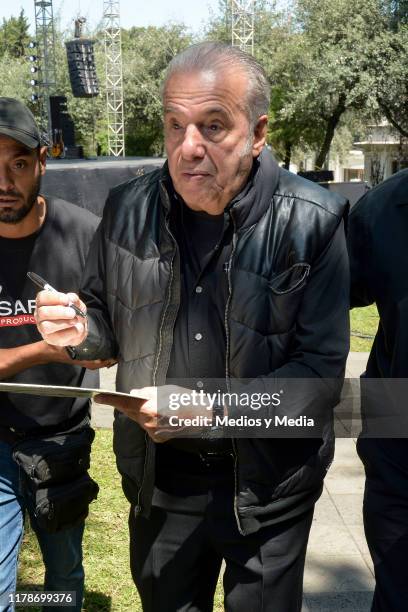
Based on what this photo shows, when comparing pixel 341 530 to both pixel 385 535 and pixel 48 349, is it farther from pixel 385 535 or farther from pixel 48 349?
pixel 48 349

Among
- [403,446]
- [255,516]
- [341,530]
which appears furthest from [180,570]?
[341,530]

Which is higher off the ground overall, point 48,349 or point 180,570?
point 48,349

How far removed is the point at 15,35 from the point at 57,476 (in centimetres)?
8952

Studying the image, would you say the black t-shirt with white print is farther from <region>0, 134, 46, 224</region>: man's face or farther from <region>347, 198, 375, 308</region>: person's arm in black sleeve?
<region>347, 198, 375, 308</region>: person's arm in black sleeve

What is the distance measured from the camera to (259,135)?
1.97 metres

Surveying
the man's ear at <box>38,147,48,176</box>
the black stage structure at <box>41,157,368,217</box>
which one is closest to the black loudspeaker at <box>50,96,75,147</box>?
the black stage structure at <box>41,157,368,217</box>

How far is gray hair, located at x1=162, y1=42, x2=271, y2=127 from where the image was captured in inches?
73.3

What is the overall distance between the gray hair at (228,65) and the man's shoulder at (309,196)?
20cm

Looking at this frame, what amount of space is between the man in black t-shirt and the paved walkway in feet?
4.09

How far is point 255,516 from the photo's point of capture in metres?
1.98

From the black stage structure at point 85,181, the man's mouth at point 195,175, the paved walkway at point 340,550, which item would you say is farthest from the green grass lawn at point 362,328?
the man's mouth at point 195,175

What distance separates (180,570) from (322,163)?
2941 cm

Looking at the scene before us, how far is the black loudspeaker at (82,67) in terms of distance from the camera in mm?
25422

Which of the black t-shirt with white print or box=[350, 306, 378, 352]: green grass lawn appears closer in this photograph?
the black t-shirt with white print
